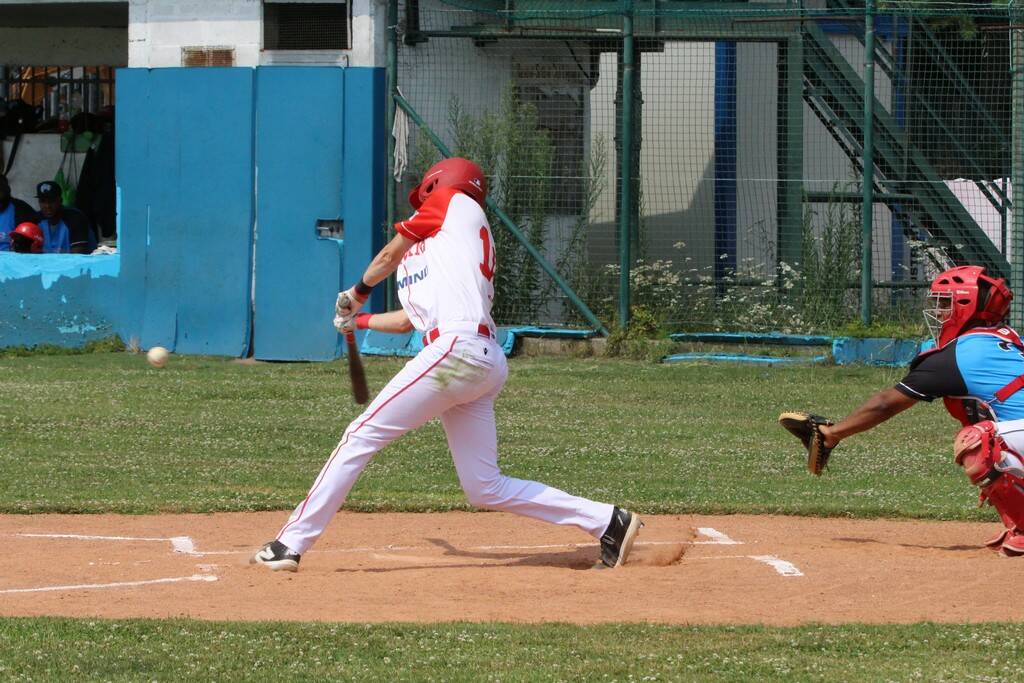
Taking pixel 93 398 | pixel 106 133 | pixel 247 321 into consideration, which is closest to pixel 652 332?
pixel 247 321

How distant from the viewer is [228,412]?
12.7 meters

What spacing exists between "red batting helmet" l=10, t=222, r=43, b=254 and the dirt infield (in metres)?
11.0

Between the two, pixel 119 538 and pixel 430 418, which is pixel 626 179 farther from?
pixel 430 418

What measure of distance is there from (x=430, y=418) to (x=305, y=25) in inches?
454

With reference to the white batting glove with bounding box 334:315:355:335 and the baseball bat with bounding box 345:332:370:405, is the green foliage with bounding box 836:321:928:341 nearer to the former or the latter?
the baseball bat with bounding box 345:332:370:405

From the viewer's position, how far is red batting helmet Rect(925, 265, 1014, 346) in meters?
7.14

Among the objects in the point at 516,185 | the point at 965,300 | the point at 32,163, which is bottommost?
the point at 965,300

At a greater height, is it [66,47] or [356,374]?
[66,47]

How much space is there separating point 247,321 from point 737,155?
608 centimetres

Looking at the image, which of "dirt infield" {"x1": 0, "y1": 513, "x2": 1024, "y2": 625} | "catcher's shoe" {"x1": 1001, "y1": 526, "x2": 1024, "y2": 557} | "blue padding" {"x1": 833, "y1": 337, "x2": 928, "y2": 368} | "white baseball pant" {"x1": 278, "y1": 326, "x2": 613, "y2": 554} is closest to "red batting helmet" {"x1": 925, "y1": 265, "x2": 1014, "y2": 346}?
"catcher's shoe" {"x1": 1001, "y1": 526, "x2": 1024, "y2": 557}

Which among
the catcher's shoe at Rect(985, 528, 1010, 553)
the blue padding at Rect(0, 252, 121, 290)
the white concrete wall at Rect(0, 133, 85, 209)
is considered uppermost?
the white concrete wall at Rect(0, 133, 85, 209)

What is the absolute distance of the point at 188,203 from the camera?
1727cm

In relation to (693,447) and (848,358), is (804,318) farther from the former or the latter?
(693,447)

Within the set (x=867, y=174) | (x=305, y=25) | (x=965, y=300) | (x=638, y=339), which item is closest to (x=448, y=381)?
(x=965, y=300)
